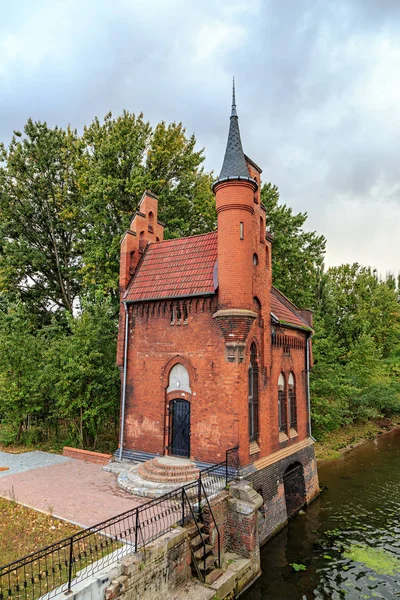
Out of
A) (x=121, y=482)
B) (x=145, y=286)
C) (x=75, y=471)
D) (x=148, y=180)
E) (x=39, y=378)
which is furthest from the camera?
(x=148, y=180)

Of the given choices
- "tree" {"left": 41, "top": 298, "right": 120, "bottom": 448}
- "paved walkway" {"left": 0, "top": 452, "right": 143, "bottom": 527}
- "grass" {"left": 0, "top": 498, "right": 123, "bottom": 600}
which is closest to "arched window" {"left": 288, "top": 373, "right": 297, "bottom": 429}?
"paved walkway" {"left": 0, "top": 452, "right": 143, "bottom": 527}

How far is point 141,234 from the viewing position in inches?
648

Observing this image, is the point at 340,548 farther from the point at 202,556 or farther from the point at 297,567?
the point at 202,556

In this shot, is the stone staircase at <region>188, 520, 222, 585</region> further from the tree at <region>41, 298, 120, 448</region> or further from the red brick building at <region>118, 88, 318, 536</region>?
the tree at <region>41, 298, 120, 448</region>

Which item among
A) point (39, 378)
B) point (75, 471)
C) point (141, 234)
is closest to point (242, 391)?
point (75, 471)

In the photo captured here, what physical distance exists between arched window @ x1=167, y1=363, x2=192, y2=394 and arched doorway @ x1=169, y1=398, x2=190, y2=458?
406mm

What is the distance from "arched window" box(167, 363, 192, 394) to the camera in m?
13.0

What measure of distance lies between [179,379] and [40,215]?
17.0 meters

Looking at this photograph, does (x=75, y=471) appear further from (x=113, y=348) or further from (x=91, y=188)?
(x=91, y=188)

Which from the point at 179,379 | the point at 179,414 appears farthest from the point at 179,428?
the point at 179,379

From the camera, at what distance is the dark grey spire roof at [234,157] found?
12.6 metres

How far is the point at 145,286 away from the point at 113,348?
5.15 metres

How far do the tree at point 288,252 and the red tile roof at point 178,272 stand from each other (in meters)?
8.22

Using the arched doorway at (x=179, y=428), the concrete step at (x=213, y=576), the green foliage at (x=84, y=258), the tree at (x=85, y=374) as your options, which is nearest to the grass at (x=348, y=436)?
the green foliage at (x=84, y=258)
